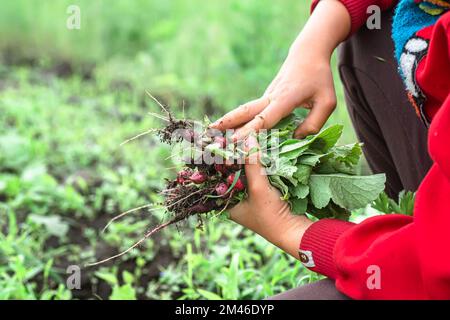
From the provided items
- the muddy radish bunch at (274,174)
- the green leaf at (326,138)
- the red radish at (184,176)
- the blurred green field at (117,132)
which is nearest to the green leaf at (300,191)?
the muddy radish bunch at (274,174)

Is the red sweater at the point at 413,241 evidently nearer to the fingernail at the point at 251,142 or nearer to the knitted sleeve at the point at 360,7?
the fingernail at the point at 251,142

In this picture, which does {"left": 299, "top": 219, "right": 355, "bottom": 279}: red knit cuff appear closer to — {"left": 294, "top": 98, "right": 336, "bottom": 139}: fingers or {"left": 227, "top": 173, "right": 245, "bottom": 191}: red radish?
{"left": 227, "top": 173, "right": 245, "bottom": 191}: red radish

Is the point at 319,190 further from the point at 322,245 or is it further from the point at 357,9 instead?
the point at 357,9

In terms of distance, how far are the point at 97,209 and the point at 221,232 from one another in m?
0.60

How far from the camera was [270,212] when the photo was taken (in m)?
1.46

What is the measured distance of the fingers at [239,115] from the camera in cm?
155

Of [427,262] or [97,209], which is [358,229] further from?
[97,209]

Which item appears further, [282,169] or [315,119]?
[315,119]

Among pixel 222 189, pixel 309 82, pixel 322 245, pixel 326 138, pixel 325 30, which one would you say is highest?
pixel 325 30

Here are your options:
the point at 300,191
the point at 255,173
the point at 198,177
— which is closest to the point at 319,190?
the point at 300,191

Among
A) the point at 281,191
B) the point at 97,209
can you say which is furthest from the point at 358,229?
the point at 97,209

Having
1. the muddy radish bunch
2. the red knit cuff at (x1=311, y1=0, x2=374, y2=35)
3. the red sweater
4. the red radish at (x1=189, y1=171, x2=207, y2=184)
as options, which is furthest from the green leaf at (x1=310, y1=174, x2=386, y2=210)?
the red knit cuff at (x1=311, y1=0, x2=374, y2=35)

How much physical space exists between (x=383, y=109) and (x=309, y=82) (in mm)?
266

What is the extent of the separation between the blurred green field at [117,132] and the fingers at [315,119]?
297 millimetres
